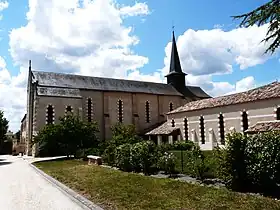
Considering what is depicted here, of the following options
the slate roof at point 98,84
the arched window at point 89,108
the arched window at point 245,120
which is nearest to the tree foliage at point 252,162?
the arched window at point 245,120

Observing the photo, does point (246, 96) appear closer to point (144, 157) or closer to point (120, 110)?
point (144, 157)

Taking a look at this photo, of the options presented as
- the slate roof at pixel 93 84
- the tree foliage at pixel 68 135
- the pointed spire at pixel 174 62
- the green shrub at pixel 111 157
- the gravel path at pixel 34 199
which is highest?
the pointed spire at pixel 174 62

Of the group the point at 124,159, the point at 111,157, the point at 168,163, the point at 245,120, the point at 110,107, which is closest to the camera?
the point at 168,163

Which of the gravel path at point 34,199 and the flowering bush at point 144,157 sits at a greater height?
the flowering bush at point 144,157

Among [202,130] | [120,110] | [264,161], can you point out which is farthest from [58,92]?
[264,161]

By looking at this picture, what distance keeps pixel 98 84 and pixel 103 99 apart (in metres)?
2.77

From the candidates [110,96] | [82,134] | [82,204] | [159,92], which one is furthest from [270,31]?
[159,92]

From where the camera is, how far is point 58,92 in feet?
136

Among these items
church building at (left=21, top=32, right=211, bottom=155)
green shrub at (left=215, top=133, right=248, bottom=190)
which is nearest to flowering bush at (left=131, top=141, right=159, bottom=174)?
green shrub at (left=215, top=133, right=248, bottom=190)

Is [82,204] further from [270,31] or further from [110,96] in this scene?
[110,96]

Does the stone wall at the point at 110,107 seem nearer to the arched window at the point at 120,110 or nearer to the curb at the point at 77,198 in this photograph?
the arched window at the point at 120,110

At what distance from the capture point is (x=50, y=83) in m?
42.3

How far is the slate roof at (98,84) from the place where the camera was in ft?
141

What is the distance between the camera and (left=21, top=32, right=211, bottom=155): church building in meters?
40.4
